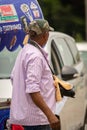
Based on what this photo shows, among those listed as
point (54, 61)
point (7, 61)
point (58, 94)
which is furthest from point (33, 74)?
point (54, 61)

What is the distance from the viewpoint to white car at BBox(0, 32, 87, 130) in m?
9.04

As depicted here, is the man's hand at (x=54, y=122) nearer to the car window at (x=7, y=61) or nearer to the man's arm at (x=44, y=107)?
the man's arm at (x=44, y=107)

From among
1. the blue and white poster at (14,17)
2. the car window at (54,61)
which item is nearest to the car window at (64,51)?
the car window at (54,61)

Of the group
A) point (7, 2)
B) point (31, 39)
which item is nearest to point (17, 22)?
point (7, 2)

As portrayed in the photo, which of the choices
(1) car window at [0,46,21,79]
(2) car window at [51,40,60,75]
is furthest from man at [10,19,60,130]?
(2) car window at [51,40,60,75]

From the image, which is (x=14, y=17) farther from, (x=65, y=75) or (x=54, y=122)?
(x=54, y=122)

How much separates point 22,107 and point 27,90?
20 cm

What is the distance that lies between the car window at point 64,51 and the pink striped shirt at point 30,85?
3639 millimetres

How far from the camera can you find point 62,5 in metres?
34.3

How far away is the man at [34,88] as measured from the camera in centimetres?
691

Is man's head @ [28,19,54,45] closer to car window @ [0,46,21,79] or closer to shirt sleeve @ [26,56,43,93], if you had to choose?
shirt sleeve @ [26,56,43,93]

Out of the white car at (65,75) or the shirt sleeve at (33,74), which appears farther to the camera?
the white car at (65,75)

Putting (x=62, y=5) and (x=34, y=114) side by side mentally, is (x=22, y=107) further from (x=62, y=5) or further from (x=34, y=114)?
(x=62, y=5)

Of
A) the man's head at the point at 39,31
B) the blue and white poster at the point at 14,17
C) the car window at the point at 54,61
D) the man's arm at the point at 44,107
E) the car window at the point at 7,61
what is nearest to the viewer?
the man's arm at the point at 44,107
